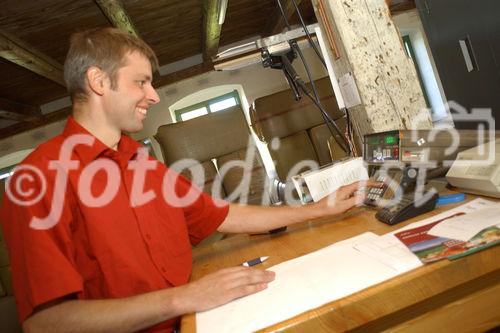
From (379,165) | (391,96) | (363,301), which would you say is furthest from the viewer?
(391,96)

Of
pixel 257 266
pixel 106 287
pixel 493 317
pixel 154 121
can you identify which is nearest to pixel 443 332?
pixel 493 317

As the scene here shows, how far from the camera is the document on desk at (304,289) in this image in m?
0.75

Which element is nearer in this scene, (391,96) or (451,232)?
(451,232)

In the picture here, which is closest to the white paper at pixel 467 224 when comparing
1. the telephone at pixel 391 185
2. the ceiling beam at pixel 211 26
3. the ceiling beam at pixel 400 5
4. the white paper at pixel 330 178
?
the telephone at pixel 391 185

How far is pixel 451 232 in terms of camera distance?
0.86 m

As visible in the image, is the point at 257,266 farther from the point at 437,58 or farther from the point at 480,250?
the point at 437,58

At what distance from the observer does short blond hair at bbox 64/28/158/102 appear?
1402 millimetres

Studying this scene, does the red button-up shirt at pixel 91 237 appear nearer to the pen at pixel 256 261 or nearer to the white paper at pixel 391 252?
the pen at pixel 256 261

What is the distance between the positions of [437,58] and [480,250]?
8.31ft

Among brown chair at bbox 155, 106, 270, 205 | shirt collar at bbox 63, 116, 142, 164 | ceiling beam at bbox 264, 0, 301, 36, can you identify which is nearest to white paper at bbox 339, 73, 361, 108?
shirt collar at bbox 63, 116, 142, 164

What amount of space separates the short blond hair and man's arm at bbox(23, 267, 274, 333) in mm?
784

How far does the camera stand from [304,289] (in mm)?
828

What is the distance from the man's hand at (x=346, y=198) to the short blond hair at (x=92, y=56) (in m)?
0.89

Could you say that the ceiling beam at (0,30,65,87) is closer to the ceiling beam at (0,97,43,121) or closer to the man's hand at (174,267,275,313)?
the ceiling beam at (0,97,43,121)
